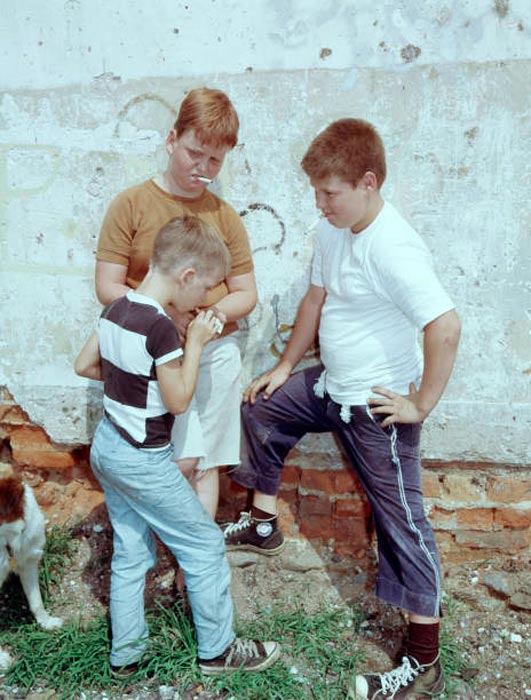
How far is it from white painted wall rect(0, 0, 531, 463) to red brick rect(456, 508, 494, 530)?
1.02 ft

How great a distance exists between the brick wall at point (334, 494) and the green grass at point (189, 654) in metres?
0.42

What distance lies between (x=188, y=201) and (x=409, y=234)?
91 cm

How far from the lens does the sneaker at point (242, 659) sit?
2.71 meters

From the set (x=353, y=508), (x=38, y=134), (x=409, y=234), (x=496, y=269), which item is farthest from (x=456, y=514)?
(x=38, y=134)

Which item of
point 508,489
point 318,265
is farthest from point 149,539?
point 508,489

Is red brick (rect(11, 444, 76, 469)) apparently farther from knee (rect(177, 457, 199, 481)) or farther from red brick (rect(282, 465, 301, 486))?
red brick (rect(282, 465, 301, 486))

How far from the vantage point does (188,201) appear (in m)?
2.76

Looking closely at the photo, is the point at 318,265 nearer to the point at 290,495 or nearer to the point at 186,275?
the point at 186,275

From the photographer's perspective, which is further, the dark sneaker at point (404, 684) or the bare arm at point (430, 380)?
the dark sneaker at point (404, 684)

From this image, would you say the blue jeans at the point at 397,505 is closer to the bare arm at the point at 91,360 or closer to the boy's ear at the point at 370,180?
the boy's ear at the point at 370,180

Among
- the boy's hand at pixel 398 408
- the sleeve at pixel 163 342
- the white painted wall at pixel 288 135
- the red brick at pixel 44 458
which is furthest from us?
the red brick at pixel 44 458

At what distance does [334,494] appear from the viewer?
3436mm

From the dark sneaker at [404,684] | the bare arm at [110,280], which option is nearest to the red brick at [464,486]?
the dark sneaker at [404,684]

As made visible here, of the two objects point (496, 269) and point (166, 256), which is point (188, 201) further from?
point (496, 269)
